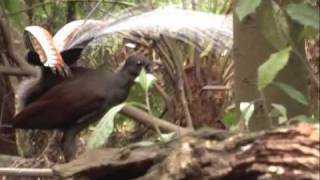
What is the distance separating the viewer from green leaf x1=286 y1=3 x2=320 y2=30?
1.25 metres

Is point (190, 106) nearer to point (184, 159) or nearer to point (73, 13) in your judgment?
point (73, 13)

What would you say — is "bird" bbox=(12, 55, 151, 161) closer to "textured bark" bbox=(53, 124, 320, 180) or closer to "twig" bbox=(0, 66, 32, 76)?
"twig" bbox=(0, 66, 32, 76)

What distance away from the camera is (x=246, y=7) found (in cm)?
138

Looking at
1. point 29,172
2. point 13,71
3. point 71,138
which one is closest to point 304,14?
point 29,172

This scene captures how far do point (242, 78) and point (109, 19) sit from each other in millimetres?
1032

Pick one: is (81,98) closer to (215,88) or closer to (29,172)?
(29,172)

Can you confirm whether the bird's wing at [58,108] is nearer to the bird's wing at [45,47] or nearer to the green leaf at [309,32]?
the bird's wing at [45,47]

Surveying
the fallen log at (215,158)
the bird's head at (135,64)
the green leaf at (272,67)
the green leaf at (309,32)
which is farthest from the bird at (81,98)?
the green leaf at (272,67)

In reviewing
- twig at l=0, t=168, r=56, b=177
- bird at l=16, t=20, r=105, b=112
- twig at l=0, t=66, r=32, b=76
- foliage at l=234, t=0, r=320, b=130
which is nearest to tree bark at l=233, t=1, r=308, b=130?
foliage at l=234, t=0, r=320, b=130

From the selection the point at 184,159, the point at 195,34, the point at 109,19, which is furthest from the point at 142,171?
the point at 109,19

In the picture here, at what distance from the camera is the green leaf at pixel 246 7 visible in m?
1.36

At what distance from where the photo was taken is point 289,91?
1.38 metres

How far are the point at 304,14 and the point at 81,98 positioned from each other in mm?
1273

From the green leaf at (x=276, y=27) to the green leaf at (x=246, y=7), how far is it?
3 cm
